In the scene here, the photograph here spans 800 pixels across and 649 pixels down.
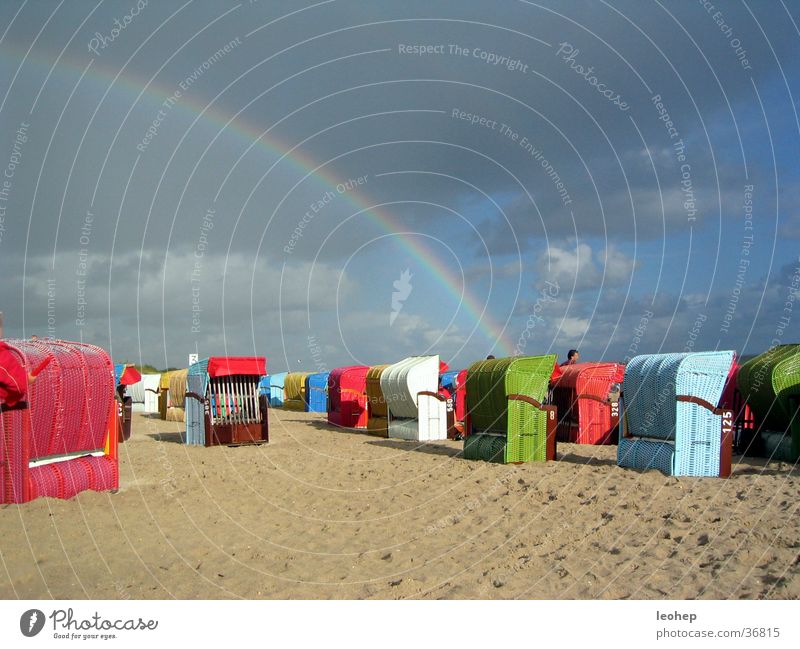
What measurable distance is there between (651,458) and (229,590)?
355 inches

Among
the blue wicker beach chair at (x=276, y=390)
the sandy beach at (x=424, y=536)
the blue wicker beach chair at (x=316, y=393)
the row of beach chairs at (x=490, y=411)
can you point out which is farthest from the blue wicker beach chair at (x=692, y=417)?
the blue wicker beach chair at (x=276, y=390)

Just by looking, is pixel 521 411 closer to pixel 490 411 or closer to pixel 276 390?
pixel 490 411

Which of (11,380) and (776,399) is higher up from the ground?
(11,380)

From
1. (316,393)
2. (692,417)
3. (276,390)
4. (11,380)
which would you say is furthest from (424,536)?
(276,390)

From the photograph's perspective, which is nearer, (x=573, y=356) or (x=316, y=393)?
(x=573, y=356)

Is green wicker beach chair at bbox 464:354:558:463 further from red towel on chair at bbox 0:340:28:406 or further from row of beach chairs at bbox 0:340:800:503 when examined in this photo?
red towel on chair at bbox 0:340:28:406

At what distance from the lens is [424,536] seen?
1079cm

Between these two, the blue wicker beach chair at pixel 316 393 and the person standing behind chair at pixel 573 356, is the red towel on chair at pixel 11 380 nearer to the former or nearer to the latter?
the person standing behind chair at pixel 573 356

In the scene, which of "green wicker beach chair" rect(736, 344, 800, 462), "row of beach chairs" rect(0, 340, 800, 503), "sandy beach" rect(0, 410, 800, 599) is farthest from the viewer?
"green wicker beach chair" rect(736, 344, 800, 462)

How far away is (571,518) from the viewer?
11039 millimetres

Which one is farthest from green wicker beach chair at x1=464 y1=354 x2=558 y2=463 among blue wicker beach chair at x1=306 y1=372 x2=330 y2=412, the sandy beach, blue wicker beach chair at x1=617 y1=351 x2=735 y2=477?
blue wicker beach chair at x1=306 y1=372 x2=330 y2=412

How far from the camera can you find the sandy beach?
8.10m

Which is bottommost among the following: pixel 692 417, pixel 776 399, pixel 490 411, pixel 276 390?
pixel 276 390

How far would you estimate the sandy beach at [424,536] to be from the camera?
26.6 ft
